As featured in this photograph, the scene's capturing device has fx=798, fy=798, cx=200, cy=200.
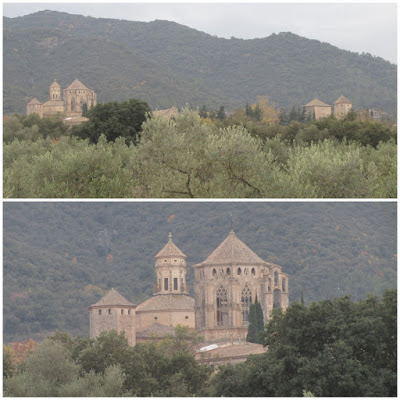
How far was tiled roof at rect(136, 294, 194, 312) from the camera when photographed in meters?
57.2

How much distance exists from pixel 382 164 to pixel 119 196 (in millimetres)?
10148

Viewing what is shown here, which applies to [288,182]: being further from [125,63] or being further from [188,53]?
[188,53]

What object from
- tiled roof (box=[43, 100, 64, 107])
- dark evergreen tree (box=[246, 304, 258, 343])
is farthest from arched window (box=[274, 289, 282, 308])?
tiled roof (box=[43, 100, 64, 107])

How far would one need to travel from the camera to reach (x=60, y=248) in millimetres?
57562

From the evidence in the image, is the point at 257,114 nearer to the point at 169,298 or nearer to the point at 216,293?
the point at 216,293

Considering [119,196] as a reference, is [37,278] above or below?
below

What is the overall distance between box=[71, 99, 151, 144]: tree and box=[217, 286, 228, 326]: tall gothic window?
16.9 metres

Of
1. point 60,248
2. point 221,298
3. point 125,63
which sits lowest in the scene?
point 221,298

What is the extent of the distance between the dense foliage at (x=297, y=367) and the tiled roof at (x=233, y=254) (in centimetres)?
3341

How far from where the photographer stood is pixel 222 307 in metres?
57.9

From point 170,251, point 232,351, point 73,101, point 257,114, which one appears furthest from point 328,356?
point 73,101

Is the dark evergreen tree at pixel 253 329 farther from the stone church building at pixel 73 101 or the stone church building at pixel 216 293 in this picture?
the stone church building at pixel 73 101

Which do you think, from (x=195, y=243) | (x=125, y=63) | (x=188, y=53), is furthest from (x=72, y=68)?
(x=195, y=243)

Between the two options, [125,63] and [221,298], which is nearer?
[221,298]
